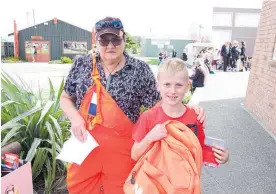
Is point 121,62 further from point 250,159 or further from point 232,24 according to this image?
point 232,24

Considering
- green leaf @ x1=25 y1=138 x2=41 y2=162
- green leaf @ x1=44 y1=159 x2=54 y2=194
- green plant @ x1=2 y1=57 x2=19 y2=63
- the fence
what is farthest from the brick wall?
the fence

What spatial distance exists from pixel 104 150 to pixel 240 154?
3.23 meters

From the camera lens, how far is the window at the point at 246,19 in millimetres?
46594

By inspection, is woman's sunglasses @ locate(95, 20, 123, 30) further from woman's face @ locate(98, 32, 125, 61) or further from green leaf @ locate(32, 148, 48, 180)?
green leaf @ locate(32, 148, 48, 180)

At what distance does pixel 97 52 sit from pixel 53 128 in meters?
1.44

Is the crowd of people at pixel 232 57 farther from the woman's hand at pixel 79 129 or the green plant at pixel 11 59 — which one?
the green plant at pixel 11 59

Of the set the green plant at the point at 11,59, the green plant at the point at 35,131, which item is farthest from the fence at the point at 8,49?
the green plant at the point at 35,131

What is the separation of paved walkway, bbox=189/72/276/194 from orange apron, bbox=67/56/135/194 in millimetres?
1756

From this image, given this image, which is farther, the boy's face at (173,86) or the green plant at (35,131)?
the green plant at (35,131)

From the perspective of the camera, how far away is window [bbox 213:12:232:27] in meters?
45.9

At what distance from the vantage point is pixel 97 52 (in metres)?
2.07

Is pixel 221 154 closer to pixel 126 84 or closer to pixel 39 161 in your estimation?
pixel 126 84

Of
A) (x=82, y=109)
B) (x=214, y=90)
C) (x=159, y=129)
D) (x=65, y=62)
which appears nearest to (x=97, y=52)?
(x=82, y=109)

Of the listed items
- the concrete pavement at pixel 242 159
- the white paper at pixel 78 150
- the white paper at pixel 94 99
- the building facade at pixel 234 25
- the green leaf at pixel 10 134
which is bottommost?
the concrete pavement at pixel 242 159
